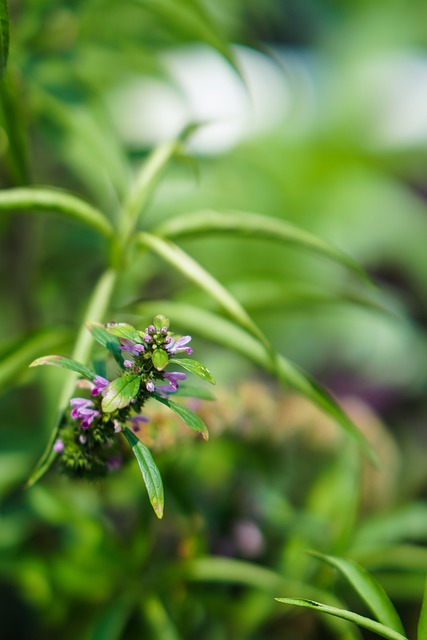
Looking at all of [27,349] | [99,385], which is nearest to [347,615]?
[99,385]

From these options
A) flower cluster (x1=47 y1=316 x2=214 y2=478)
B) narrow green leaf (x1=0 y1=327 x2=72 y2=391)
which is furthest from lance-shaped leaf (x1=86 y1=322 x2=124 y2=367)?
narrow green leaf (x1=0 y1=327 x2=72 y2=391)

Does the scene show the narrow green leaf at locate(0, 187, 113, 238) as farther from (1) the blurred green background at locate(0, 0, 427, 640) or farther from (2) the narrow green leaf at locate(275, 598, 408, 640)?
(2) the narrow green leaf at locate(275, 598, 408, 640)

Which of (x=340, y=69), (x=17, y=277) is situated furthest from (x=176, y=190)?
(x=340, y=69)

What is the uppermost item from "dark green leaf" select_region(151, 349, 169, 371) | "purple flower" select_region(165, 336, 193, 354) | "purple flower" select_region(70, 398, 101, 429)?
"purple flower" select_region(165, 336, 193, 354)

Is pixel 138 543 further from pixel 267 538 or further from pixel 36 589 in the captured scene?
pixel 267 538

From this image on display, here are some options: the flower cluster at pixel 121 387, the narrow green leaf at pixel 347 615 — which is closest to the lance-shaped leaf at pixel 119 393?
the flower cluster at pixel 121 387

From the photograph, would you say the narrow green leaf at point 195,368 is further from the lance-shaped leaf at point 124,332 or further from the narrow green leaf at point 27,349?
the narrow green leaf at point 27,349
